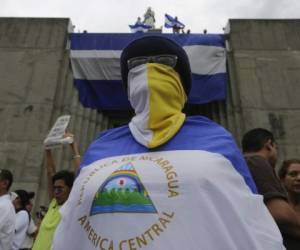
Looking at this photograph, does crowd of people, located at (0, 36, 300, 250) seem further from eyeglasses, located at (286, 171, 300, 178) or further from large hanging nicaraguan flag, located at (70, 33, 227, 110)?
large hanging nicaraguan flag, located at (70, 33, 227, 110)

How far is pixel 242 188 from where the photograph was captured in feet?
2.93

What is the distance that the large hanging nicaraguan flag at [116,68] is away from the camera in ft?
19.4

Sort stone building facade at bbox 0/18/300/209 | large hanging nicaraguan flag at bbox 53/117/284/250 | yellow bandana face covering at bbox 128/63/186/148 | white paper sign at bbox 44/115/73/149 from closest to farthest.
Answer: large hanging nicaraguan flag at bbox 53/117/284/250, yellow bandana face covering at bbox 128/63/186/148, white paper sign at bbox 44/115/73/149, stone building facade at bbox 0/18/300/209

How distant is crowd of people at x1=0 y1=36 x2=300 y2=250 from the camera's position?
82cm

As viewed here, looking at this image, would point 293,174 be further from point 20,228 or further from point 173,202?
point 20,228

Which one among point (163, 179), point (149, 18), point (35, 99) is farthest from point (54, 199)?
point (149, 18)

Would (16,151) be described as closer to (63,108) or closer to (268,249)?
(63,108)

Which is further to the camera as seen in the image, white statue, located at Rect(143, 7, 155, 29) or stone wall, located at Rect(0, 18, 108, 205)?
white statue, located at Rect(143, 7, 155, 29)

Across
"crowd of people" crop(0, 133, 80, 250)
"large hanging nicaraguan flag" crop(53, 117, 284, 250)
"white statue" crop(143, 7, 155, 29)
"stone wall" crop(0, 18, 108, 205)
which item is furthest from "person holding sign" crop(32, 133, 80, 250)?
"white statue" crop(143, 7, 155, 29)

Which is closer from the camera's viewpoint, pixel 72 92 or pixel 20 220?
pixel 20 220

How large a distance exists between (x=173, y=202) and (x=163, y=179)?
0.07 m

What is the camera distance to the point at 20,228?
3.30m

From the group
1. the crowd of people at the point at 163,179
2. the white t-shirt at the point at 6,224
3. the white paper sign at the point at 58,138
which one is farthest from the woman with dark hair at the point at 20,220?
the crowd of people at the point at 163,179

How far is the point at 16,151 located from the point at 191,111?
335 centimetres
